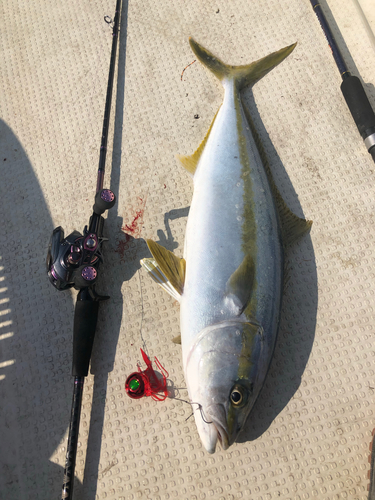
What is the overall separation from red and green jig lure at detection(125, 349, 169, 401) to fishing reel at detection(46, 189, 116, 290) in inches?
21.4

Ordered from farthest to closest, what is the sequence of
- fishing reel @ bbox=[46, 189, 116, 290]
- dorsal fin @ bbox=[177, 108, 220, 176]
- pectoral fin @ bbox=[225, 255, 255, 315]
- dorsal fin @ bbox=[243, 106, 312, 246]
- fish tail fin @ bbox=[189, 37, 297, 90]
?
fish tail fin @ bbox=[189, 37, 297, 90], dorsal fin @ bbox=[177, 108, 220, 176], dorsal fin @ bbox=[243, 106, 312, 246], fishing reel @ bbox=[46, 189, 116, 290], pectoral fin @ bbox=[225, 255, 255, 315]

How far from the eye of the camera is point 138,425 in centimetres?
164

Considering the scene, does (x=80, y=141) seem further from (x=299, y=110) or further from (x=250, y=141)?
(x=299, y=110)

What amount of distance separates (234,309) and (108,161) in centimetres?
128

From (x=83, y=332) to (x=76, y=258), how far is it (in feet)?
1.25

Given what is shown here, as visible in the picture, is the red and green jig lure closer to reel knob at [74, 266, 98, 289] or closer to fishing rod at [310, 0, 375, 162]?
reel knob at [74, 266, 98, 289]

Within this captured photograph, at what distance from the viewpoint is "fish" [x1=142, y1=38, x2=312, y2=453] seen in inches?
53.8

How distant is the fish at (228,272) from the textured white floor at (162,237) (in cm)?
25

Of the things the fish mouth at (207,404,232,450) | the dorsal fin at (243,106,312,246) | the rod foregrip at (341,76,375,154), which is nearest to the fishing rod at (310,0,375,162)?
the rod foregrip at (341,76,375,154)

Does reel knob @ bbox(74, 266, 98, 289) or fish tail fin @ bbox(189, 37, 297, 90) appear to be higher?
fish tail fin @ bbox(189, 37, 297, 90)

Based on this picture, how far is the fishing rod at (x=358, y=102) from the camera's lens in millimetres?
1916

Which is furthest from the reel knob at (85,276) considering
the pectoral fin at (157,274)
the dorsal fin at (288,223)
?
the dorsal fin at (288,223)

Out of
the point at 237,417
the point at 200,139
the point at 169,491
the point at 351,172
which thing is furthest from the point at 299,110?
the point at 169,491

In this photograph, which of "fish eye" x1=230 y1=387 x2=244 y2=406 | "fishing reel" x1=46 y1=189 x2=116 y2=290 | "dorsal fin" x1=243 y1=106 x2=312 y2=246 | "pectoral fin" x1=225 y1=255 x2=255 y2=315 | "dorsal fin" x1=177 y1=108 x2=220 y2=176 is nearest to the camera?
"fish eye" x1=230 y1=387 x2=244 y2=406
